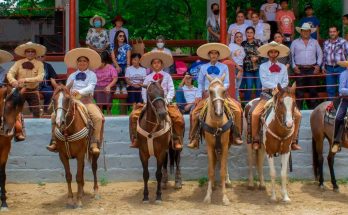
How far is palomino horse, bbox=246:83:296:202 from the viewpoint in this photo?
511 inches

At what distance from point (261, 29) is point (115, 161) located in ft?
15.1

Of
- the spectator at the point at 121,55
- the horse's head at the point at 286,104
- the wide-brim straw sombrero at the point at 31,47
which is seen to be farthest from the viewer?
the spectator at the point at 121,55

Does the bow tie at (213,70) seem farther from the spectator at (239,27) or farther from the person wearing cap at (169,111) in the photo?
the spectator at (239,27)

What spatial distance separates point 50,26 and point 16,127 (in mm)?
8059

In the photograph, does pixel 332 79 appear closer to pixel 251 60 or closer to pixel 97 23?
pixel 251 60

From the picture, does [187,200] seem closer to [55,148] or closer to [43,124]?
[55,148]

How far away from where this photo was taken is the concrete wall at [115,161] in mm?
15320

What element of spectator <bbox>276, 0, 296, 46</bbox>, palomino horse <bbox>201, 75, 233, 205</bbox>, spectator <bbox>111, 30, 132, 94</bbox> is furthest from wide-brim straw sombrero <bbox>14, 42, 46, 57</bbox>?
spectator <bbox>276, 0, 296, 46</bbox>

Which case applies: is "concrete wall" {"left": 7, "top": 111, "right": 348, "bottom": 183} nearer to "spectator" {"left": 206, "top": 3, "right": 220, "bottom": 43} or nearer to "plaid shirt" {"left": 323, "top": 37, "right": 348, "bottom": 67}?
"plaid shirt" {"left": 323, "top": 37, "right": 348, "bottom": 67}

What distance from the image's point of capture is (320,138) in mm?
14734

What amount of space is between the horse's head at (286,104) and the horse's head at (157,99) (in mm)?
2086

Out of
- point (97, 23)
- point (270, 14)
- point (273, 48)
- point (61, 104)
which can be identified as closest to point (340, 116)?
point (273, 48)

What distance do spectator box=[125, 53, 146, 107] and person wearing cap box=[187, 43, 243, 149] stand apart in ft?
6.07

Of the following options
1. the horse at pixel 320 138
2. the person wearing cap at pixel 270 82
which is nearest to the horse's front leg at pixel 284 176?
the person wearing cap at pixel 270 82
